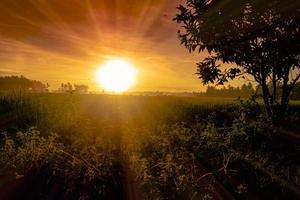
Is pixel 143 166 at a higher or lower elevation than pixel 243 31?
lower

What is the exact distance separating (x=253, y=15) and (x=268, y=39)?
86 centimetres

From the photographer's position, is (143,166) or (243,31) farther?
(243,31)

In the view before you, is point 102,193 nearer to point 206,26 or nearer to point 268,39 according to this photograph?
point 206,26

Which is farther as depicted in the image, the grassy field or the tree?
the tree

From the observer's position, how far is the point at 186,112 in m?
16.3

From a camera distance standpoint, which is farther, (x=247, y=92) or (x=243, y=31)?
(x=247, y=92)

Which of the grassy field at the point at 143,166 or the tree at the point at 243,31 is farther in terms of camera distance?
the tree at the point at 243,31

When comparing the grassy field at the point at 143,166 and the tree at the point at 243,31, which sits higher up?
the tree at the point at 243,31

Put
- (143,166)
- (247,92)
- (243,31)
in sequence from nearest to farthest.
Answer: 1. (143,166)
2. (243,31)
3. (247,92)

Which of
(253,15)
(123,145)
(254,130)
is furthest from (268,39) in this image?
(123,145)

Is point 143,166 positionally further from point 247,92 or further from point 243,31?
point 247,92

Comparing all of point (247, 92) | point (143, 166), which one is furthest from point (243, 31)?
point (247, 92)

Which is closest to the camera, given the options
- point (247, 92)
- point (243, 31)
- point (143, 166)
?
point (143, 166)

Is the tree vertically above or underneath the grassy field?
above
